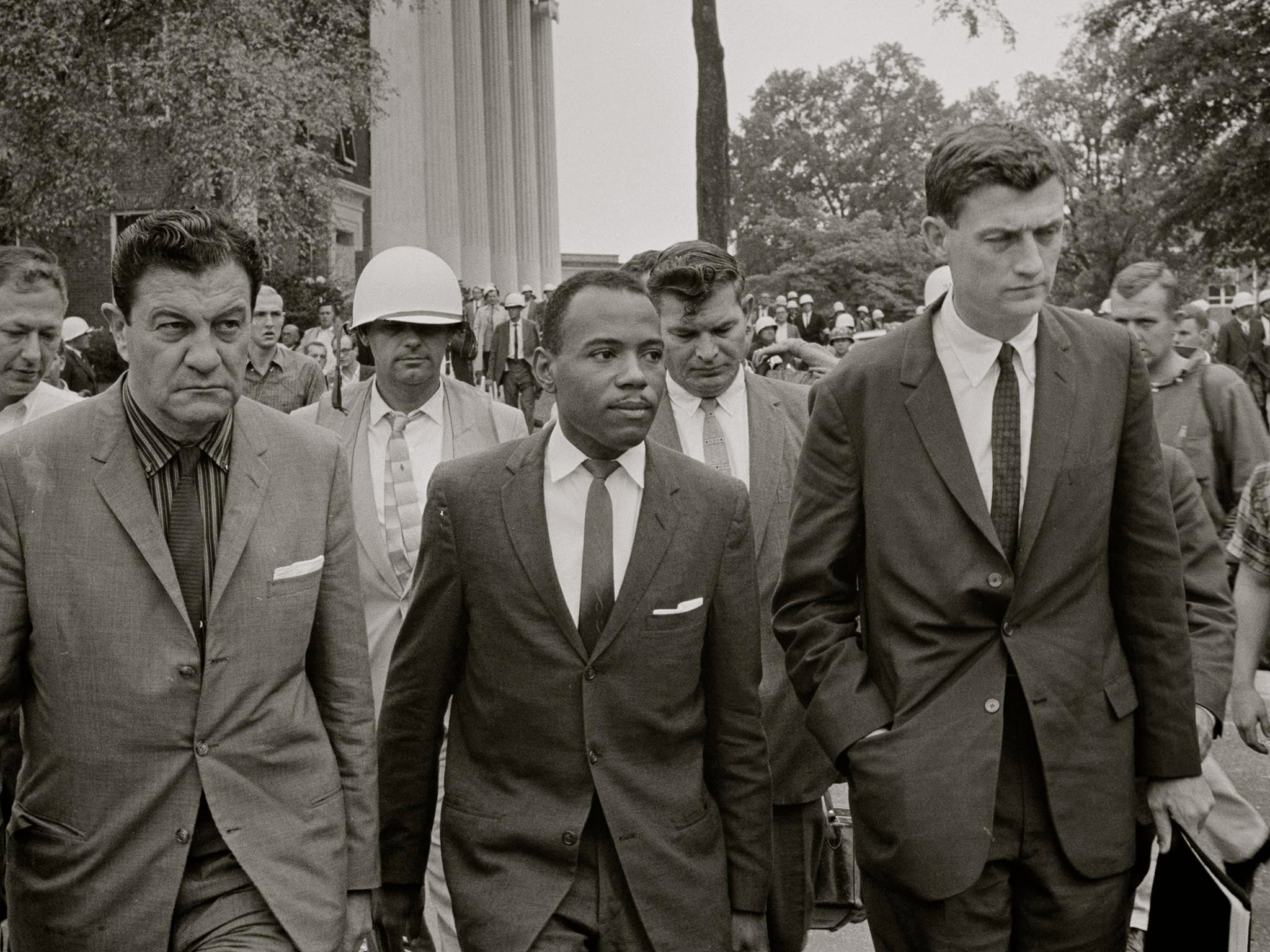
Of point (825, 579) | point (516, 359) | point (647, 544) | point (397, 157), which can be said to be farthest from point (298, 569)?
point (397, 157)

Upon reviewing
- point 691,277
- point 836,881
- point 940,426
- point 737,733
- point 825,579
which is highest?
point 691,277

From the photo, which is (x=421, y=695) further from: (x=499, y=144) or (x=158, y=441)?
(x=499, y=144)

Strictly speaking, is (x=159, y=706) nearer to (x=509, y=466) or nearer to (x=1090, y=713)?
(x=509, y=466)

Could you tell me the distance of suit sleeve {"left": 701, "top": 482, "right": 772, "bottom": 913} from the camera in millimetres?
3566

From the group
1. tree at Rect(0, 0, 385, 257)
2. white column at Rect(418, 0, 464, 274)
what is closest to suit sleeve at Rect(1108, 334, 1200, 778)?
tree at Rect(0, 0, 385, 257)

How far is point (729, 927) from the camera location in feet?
11.7

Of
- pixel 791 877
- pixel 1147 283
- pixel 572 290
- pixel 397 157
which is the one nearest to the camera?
pixel 572 290

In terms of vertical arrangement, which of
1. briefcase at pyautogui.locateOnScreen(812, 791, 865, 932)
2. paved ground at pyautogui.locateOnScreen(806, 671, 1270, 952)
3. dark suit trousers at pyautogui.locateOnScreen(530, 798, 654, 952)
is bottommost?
paved ground at pyautogui.locateOnScreen(806, 671, 1270, 952)

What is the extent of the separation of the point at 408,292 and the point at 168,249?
2276 mm

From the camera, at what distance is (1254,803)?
279 inches

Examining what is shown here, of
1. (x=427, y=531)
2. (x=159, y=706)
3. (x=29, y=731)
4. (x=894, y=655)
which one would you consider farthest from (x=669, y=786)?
(x=29, y=731)

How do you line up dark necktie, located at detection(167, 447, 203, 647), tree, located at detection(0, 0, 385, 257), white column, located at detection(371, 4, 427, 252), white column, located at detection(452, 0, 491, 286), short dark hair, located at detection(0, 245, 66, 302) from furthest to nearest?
white column, located at detection(452, 0, 491, 286) < white column, located at detection(371, 4, 427, 252) < tree, located at detection(0, 0, 385, 257) < short dark hair, located at detection(0, 245, 66, 302) < dark necktie, located at detection(167, 447, 203, 647)

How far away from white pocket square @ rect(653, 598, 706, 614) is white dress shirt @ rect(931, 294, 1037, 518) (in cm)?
69

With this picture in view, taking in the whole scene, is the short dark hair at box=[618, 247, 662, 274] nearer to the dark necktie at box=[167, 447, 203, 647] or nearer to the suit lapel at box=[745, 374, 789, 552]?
the suit lapel at box=[745, 374, 789, 552]
